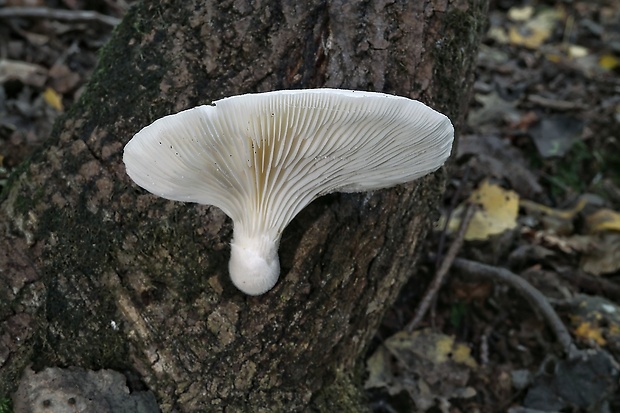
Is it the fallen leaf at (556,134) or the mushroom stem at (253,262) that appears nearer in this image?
the mushroom stem at (253,262)

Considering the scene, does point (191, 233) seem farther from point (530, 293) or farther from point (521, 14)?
point (521, 14)

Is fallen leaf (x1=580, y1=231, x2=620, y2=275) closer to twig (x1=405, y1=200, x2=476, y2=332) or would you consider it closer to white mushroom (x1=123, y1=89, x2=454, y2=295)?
twig (x1=405, y1=200, x2=476, y2=332)

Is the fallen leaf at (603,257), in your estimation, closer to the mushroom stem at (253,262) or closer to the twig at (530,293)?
the twig at (530,293)

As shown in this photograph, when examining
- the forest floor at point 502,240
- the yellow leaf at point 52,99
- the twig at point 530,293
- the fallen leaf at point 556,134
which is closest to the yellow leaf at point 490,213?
the forest floor at point 502,240

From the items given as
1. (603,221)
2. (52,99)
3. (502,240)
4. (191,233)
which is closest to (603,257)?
(603,221)

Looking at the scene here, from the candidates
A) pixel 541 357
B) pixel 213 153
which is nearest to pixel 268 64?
pixel 213 153

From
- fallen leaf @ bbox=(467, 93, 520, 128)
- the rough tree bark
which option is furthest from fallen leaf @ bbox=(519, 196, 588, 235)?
the rough tree bark
